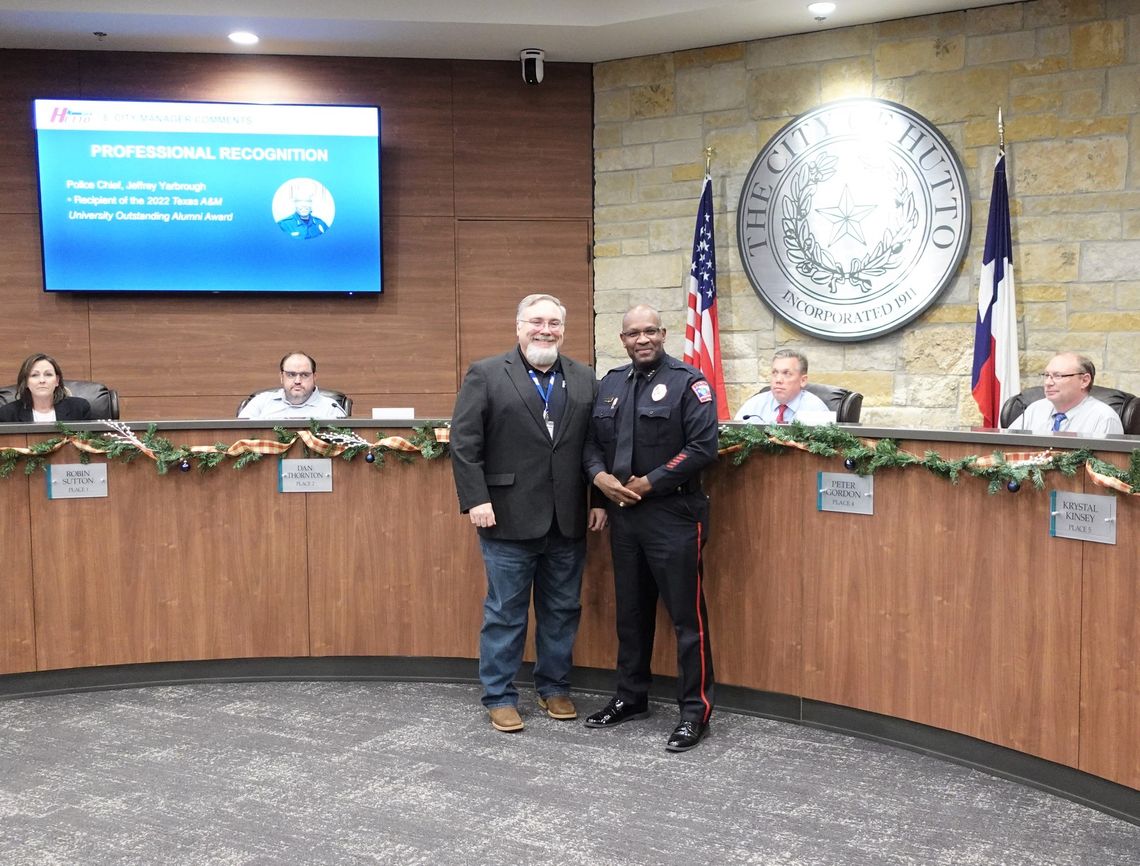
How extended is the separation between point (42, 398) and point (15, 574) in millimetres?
1378

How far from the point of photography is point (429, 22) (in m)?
5.79

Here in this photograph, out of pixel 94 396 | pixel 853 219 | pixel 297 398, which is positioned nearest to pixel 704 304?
pixel 853 219

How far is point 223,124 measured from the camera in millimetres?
6266

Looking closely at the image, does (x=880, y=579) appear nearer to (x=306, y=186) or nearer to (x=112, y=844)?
(x=112, y=844)

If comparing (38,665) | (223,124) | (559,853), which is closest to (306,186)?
(223,124)

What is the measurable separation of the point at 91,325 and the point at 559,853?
4973 mm

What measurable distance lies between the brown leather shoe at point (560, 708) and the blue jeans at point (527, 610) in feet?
0.09

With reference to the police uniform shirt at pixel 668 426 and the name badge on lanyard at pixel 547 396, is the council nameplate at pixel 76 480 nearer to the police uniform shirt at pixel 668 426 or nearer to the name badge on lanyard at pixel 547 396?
the name badge on lanyard at pixel 547 396

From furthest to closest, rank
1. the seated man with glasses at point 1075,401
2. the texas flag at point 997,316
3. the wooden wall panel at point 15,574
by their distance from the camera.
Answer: the texas flag at point 997,316 → the seated man with glasses at point 1075,401 → the wooden wall panel at point 15,574

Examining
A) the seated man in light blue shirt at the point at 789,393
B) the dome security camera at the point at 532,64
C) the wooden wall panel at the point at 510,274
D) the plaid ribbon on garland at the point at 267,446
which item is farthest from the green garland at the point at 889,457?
the dome security camera at the point at 532,64

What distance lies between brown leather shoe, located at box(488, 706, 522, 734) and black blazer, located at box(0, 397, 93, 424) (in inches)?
103

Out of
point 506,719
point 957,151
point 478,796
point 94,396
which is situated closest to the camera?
point 478,796

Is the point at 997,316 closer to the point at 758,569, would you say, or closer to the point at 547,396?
the point at 758,569

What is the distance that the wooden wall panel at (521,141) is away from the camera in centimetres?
655
